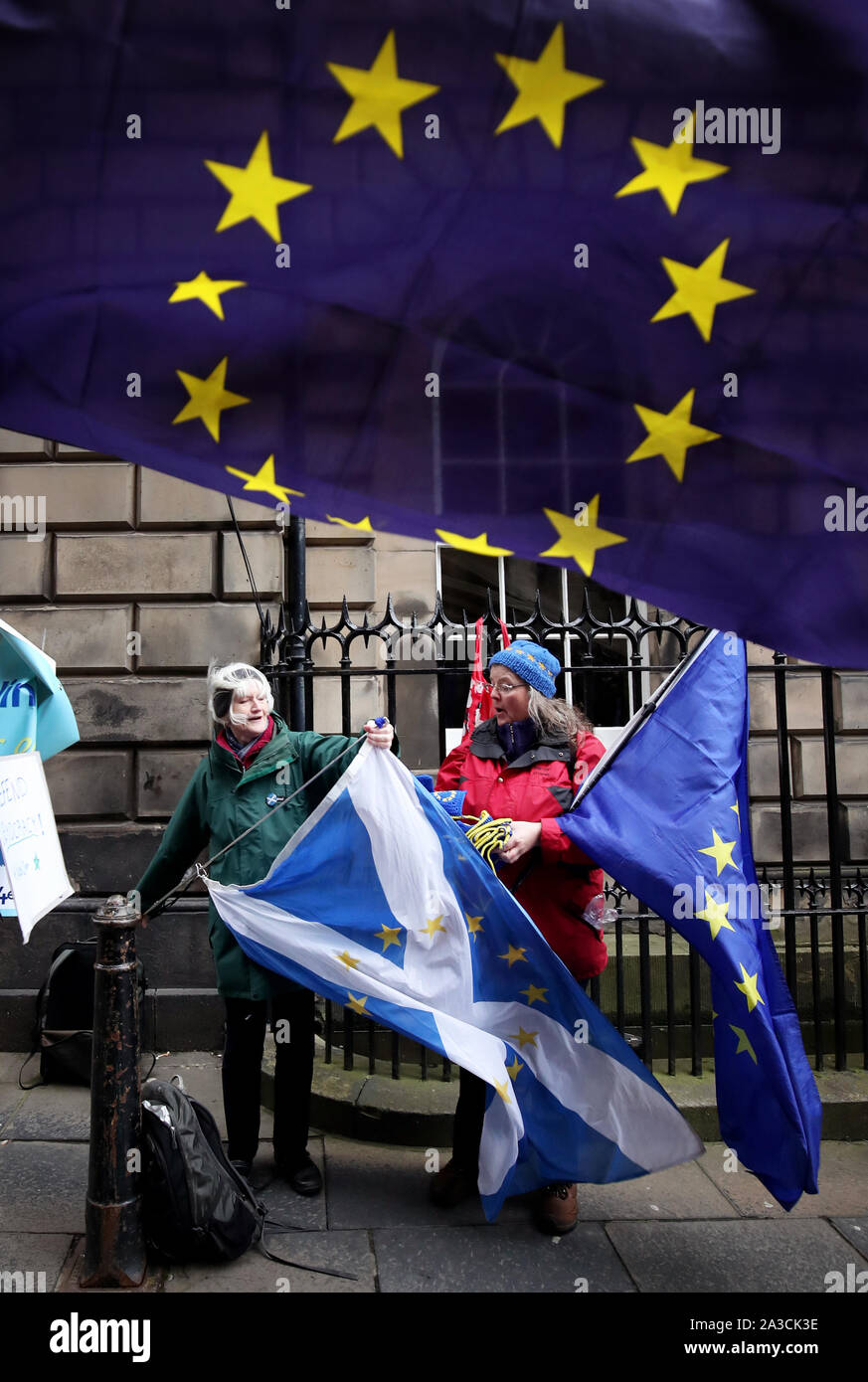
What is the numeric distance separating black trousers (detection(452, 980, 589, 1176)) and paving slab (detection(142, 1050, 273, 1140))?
1.11m

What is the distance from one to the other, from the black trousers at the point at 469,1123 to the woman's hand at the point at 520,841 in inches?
28.2

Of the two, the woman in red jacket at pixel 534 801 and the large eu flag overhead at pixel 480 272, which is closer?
the large eu flag overhead at pixel 480 272

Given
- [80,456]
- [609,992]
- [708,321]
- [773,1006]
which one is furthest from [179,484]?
[708,321]

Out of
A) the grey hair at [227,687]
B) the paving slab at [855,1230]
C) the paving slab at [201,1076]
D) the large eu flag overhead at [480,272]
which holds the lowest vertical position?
the paving slab at [855,1230]

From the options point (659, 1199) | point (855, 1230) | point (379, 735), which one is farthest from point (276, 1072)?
point (855, 1230)

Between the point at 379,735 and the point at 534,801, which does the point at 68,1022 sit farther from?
the point at 534,801

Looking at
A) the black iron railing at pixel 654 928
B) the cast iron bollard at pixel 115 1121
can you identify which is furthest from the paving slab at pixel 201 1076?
the cast iron bollard at pixel 115 1121

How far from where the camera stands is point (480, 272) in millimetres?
1582

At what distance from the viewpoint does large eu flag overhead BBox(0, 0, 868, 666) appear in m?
1.44

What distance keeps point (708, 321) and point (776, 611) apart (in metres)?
0.50

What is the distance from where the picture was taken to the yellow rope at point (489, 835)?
3486 millimetres

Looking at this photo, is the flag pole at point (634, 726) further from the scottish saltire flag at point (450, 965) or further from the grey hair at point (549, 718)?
the scottish saltire flag at point (450, 965)

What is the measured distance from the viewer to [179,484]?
647 cm

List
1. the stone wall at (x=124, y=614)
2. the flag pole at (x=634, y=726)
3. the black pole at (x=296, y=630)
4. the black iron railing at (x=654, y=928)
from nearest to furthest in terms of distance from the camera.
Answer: the flag pole at (x=634, y=726)
the black iron railing at (x=654, y=928)
the black pole at (x=296, y=630)
the stone wall at (x=124, y=614)
